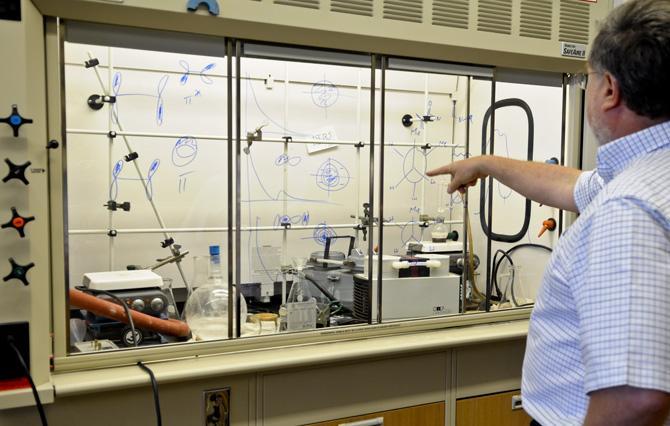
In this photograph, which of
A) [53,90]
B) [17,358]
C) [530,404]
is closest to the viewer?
[530,404]

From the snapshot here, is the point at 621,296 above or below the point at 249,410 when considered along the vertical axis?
above

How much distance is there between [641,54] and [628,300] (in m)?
0.36

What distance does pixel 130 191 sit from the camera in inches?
108

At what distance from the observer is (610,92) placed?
814 millimetres

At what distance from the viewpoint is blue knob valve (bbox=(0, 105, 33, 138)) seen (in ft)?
3.79

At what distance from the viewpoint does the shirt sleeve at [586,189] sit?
1192mm

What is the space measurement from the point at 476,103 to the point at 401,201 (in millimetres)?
961

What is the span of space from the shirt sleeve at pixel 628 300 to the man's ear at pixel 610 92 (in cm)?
19

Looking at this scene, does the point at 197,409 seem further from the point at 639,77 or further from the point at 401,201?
the point at 401,201

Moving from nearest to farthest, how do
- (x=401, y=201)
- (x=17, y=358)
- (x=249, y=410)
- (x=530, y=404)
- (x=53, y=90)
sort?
(x=530, y=404) → (x=17, y=358) → (x=53, y=90) → (x=249, y=410) → (x=401, y=201)

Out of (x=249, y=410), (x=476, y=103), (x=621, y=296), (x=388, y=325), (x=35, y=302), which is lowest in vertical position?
(x=249, y=410)

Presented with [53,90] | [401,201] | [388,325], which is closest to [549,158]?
[401,201]

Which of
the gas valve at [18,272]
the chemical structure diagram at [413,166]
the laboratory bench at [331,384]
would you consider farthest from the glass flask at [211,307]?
the chemical structure diagram at [413,166]

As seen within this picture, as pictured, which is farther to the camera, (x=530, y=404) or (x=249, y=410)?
(x=249, y=410)
